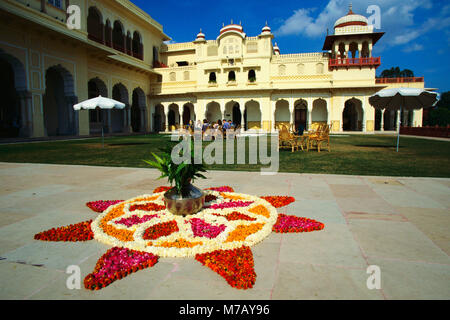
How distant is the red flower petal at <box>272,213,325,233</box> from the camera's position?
258cm

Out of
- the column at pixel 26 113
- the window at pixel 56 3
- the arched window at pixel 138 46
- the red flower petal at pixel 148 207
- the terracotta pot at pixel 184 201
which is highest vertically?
the arched window at pixel 138 46

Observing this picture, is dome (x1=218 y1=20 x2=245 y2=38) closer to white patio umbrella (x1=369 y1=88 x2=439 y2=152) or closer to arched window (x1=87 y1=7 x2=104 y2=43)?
arched window (x1=87 y1=7 x2=104 y2=43)

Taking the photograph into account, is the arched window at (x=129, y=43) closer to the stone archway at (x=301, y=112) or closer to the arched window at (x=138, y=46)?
the arched window at (x=138, y=46)

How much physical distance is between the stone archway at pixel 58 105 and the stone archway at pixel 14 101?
182cm

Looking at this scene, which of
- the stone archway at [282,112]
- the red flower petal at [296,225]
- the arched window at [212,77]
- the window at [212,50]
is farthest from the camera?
the stone archway at [282,112]

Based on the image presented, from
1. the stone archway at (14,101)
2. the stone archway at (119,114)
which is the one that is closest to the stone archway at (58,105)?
the stone archway at (14,101)

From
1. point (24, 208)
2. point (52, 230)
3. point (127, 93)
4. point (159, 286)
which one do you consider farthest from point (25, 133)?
point (159, 286)

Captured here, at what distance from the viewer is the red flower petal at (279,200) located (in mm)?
3391

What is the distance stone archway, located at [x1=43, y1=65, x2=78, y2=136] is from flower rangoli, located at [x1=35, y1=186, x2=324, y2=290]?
18532mm

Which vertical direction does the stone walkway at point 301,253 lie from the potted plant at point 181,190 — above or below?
below

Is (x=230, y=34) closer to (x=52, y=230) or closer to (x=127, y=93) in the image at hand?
(x=127, y=93)

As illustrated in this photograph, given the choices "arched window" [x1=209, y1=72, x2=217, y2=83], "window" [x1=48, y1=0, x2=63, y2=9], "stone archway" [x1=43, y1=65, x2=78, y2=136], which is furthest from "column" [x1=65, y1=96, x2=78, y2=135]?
"arched window" [x1=209, y1=72, x2=217, y2=83]

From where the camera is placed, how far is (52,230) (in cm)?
254

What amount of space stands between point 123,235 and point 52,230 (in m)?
0.69
